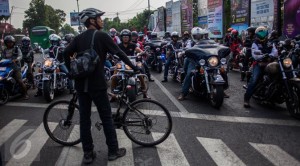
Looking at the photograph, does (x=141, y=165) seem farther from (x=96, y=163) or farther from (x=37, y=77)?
(x=37, y=77)

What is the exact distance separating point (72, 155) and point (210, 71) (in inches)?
154

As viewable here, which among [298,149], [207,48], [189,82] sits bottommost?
[298,149]

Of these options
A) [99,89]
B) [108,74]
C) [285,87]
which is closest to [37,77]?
[108,74]

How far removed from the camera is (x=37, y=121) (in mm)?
6566

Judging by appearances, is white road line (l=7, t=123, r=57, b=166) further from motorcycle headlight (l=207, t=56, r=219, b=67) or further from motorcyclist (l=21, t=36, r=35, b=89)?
motorcyclist (l=21, t=36, r=35, b=89)

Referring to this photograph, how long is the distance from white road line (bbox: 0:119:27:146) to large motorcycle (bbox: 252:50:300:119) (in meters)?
5.05

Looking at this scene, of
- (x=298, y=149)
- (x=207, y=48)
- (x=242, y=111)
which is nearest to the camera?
(x=298, y=149)

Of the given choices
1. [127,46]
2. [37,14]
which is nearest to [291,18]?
[127,46]

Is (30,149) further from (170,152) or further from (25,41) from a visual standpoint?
(25,41)

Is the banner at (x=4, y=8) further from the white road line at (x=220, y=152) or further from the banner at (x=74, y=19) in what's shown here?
the banner at (x=74, y=19)

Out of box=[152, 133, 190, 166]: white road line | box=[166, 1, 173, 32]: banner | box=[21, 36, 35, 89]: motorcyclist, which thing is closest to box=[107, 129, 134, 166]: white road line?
box=[152, 133, 190, 166]: white road line

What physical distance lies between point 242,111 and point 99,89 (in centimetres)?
381

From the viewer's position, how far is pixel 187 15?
2503 cm

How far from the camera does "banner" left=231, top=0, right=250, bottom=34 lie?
49.8 ft
